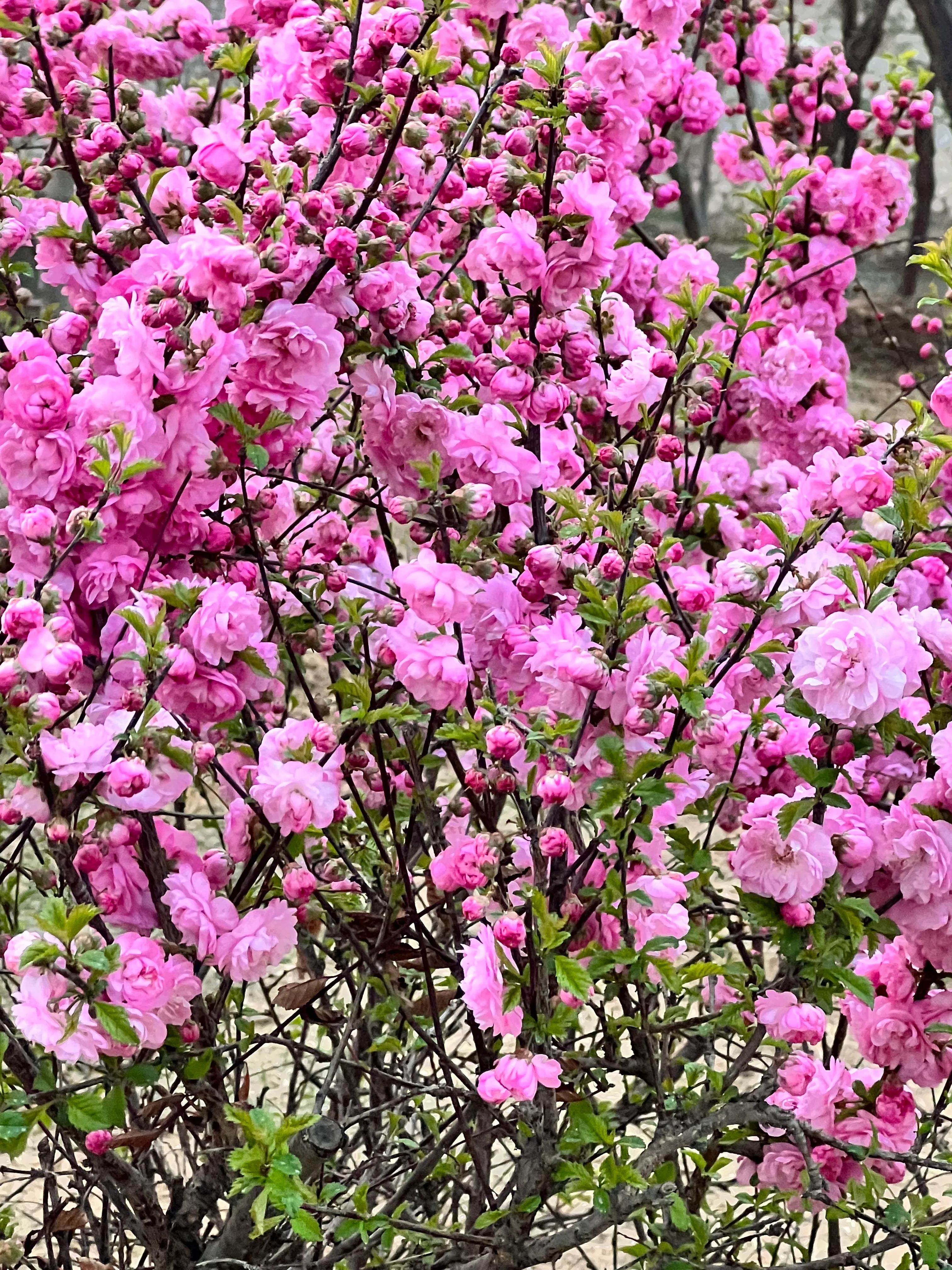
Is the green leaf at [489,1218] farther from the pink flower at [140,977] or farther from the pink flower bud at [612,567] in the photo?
the pink flower bud at [612,567]

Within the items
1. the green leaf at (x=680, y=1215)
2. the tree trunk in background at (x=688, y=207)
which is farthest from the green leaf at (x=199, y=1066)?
the tree trunk in background at (x=688, y=207)

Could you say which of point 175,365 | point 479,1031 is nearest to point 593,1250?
point 479,1031

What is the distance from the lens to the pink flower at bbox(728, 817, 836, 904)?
103 cm

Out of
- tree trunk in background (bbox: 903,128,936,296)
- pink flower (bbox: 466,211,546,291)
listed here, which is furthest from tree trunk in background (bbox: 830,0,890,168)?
pink flower (bbox: 466,211,546,291)

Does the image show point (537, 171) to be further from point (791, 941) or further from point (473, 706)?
point (791, 941)

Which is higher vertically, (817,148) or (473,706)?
(817,148)

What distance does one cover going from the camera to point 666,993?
5.85 feet

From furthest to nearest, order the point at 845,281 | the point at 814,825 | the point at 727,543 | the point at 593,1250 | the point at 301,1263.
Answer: the point at 593,1250 → the point at 845,281 → the point at 727,543 → the point at 301,1263 → the point at 814,825

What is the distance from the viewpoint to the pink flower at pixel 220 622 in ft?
3.44

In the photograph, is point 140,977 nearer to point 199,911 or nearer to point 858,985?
point 199,911

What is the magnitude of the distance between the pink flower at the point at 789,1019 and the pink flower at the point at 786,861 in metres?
0.12

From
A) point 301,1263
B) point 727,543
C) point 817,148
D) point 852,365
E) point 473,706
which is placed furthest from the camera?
point 852,365

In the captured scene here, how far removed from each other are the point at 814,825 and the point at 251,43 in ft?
2.89

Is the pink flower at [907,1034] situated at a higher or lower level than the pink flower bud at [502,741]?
lower
